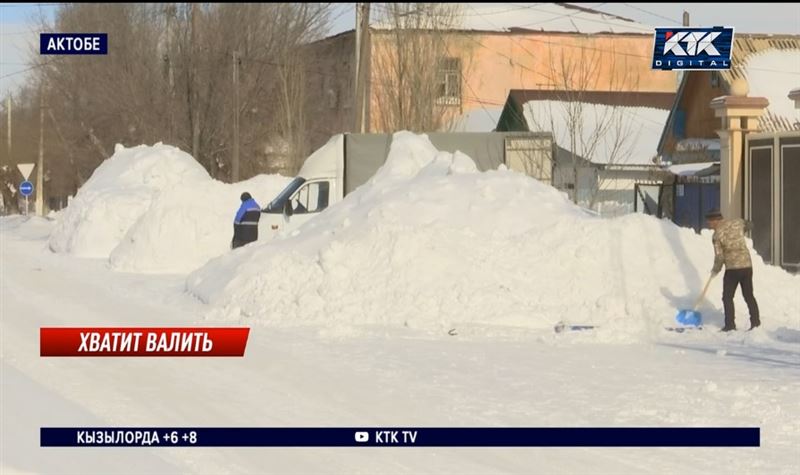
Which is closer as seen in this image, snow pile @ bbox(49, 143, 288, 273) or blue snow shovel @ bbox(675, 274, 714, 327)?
blue snow shovel @ bbox(675, 274, 714, 327)

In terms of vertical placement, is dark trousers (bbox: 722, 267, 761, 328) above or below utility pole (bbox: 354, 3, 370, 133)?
below

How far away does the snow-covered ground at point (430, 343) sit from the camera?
9.98 meters

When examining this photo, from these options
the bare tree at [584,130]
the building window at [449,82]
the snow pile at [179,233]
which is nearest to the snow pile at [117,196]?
the snow pile at [179,233]

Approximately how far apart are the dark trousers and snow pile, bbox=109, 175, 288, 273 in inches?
567

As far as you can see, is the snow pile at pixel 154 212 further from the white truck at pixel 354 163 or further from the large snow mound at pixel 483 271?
the large snow mound at pixel 483 271

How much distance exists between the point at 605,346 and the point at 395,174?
8.02 meters

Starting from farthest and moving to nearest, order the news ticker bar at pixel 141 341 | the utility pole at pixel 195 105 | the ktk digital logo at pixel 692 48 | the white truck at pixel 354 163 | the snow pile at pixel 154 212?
the utility pole at pixel 195 105
the snow pile at pixel 154 212
the white truck at pixel 354 163
the ktk digital logo at pixel 692 48
the news ticker bar at pixel 141 341

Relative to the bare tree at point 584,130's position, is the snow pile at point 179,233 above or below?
below

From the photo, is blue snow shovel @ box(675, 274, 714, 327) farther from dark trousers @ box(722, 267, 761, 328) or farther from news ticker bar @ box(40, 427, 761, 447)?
news ticker bar @ box(40, 427, 761, 447)

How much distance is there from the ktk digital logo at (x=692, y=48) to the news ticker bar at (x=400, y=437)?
23.7 ft

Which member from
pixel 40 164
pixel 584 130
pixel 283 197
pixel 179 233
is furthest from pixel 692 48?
pixel 40 164

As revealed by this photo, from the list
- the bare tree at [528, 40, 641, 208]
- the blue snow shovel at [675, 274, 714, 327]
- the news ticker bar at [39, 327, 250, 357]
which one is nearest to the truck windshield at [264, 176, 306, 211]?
the bare tree at [528, 40, 641, 208]

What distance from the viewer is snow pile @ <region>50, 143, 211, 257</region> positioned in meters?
35.0

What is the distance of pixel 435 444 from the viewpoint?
33.8ft
